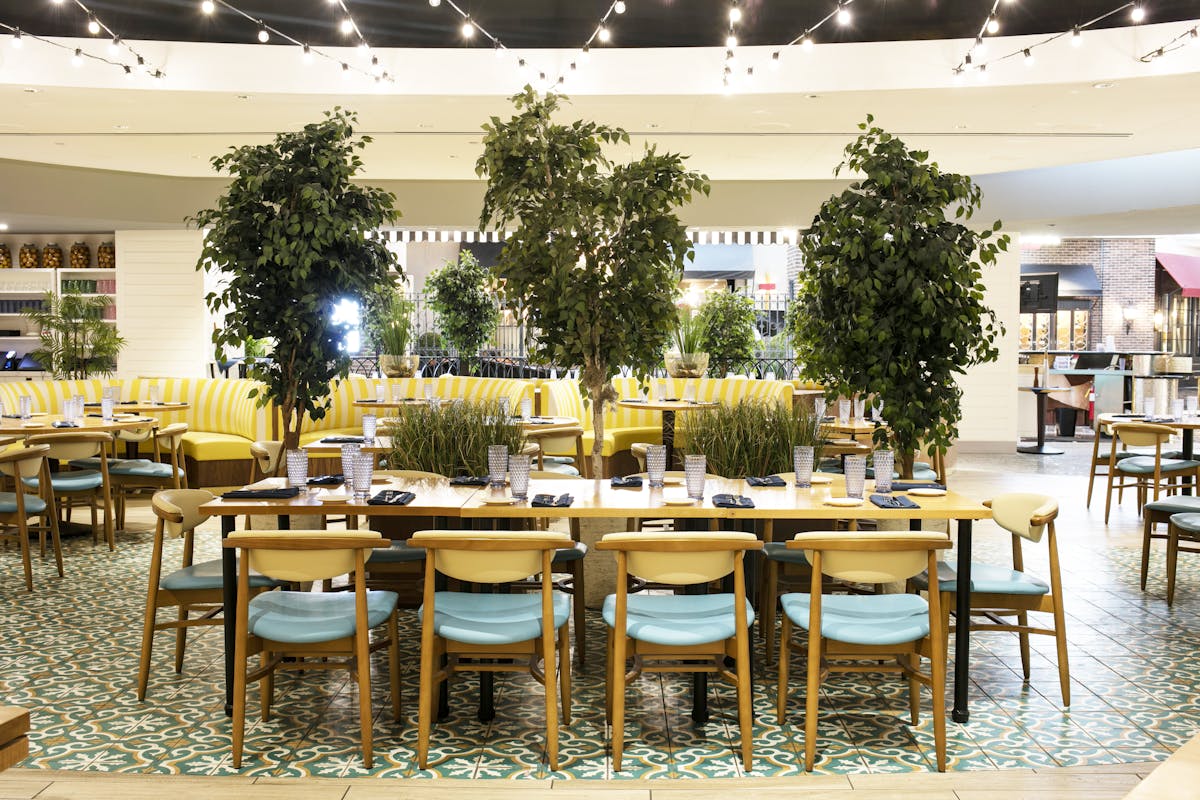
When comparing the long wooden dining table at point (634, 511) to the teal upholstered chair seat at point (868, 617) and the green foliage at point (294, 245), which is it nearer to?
the teal upholstered chair seat at point (868, 617)

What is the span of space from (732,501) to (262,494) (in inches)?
75.7

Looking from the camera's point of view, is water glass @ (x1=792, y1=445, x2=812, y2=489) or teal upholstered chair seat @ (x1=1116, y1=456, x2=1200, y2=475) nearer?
water glass @ (x1=792, y1=445, x2=812, y2=489)

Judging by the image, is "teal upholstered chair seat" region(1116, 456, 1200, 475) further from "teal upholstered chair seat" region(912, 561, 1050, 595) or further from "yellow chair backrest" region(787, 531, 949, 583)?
"yellow chair backrest" region(787, 531, 949, 583)

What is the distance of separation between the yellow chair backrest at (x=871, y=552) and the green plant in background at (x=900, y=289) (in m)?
1.96

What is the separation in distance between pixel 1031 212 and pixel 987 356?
8.46 m

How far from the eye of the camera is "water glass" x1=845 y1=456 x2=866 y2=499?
4531 mm

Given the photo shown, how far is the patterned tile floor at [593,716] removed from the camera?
391 centimetres

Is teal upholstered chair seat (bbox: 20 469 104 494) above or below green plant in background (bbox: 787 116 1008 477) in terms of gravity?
below

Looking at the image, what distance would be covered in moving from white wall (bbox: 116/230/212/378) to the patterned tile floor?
8.27 m

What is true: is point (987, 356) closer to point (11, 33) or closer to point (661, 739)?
point (661, 739)

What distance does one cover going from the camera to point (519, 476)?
4469 millimetres

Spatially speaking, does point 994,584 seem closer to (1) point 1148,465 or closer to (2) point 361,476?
(2) point 361,476

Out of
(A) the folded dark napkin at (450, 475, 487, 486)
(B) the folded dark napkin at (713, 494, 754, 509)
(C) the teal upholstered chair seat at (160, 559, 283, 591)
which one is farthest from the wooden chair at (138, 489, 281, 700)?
(B) the folded dark napkin at (713, 494, 754, 509)

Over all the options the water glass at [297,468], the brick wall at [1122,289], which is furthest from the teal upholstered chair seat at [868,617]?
the brick wall at [1122,289]
